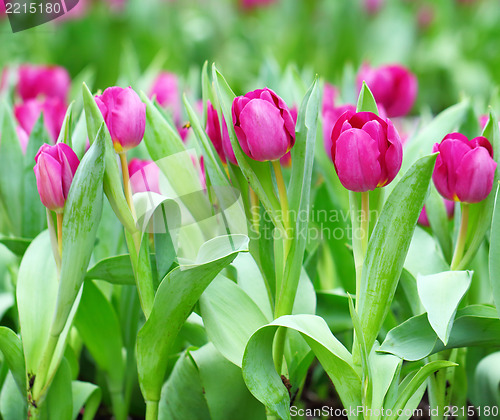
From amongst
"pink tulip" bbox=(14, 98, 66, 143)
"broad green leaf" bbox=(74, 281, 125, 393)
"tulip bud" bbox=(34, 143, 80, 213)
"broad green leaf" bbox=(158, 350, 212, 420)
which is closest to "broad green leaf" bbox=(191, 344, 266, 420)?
"broad green leaf" bbox=(158, 350, 212, 420)

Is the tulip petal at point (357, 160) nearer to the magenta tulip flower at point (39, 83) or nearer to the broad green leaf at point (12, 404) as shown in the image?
the broad green leaf at point (12, 404)

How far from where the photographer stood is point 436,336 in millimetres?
648

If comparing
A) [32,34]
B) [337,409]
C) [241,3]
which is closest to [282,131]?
[337,409]

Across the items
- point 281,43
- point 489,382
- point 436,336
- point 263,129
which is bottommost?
point 489,382

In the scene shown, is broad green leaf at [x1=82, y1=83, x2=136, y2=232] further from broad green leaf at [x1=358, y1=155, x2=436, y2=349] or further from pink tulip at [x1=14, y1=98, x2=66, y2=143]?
pink tulip at [x1=14, y1=98, x2=66, y2=143]

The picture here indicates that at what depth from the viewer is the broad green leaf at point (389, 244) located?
0.61m

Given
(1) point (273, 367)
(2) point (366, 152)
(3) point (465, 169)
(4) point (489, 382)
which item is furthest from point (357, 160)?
(4) point (489, 382)

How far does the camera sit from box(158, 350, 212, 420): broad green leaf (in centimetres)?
77

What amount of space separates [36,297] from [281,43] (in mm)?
1936

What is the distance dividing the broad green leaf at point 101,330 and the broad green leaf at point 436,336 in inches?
13.6

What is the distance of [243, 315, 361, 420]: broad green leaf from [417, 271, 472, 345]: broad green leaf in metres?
0.09

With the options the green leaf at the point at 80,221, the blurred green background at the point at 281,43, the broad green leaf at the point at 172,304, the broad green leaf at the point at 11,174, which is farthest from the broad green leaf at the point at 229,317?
the blurred green background at the point at 281,43

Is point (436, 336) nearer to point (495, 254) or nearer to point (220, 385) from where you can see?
point (495, 254)

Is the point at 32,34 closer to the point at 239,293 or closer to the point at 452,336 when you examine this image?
the point at 239,293
